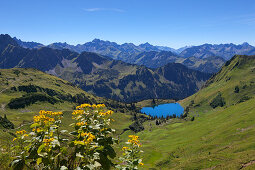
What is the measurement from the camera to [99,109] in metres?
9.67

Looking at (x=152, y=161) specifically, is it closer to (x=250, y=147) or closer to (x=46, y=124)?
(x=250, y=147)

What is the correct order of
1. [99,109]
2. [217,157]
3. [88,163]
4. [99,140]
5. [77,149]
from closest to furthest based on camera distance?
[88,163]
[77,149]
[99,140]
[99,109]
[217,157]

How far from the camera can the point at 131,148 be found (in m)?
10.1

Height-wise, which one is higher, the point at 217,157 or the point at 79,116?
the point at 79,116

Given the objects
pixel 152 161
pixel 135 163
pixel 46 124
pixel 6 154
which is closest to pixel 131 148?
pixel 135 163

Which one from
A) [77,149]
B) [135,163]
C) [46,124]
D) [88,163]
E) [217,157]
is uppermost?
[46,124]

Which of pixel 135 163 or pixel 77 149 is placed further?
pixel 135 163

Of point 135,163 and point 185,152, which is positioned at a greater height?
point 135,163

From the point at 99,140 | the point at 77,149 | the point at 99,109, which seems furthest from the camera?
the point at 99,109

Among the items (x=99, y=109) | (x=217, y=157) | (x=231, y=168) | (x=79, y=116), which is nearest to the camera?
(x=79, y=116)

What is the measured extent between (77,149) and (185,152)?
125 meters

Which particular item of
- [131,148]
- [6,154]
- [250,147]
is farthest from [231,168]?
[6,154]

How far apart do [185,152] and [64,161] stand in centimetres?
12467

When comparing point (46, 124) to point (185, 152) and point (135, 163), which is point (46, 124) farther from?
point (185, 152)
